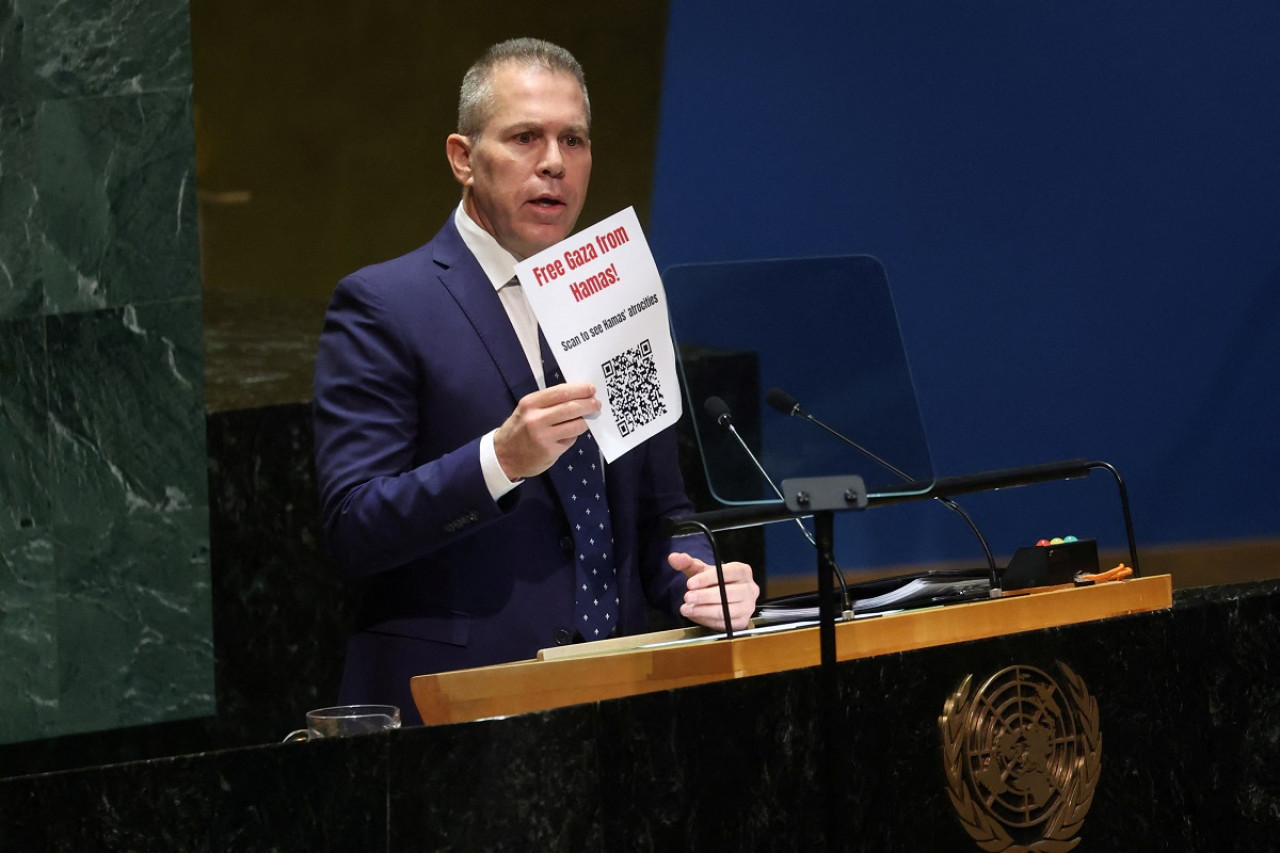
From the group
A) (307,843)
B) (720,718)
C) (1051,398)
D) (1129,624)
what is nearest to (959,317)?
(1051,398)

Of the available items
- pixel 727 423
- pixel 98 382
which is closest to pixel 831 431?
pixel 727 423

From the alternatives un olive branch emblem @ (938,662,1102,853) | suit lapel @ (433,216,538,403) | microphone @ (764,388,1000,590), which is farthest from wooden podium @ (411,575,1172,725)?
suit lapel @ (433,216,538,403)

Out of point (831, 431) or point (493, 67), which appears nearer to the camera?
point (831, 431)

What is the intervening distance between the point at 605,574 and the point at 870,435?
0.46 metres

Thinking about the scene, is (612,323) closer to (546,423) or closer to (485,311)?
(546,423)

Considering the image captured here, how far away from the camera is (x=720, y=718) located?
1.70 meters

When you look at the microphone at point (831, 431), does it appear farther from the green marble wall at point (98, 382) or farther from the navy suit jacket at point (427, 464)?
the green marble wall at point (98, 382)

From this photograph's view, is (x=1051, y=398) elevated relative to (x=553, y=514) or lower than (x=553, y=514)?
elevated

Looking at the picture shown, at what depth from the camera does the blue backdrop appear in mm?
4406

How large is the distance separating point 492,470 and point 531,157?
0.56 meters

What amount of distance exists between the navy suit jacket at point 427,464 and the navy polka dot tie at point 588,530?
0.06 feet

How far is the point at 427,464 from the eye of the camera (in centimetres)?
226

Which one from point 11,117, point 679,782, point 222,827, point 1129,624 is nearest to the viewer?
point 222,827

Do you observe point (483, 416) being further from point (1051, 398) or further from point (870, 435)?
point (1051, 398)
